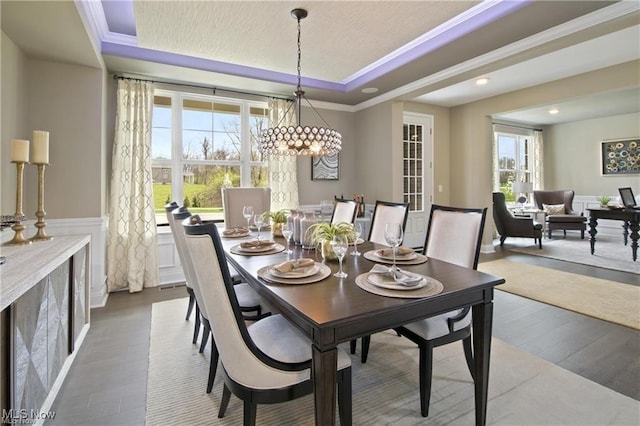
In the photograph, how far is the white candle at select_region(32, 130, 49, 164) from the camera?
223 centimetres

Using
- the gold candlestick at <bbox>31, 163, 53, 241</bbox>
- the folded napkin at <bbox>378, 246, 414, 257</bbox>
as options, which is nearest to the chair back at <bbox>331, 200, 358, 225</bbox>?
the folded napkin at <bbox>378, 246, 414, 257</bbox>

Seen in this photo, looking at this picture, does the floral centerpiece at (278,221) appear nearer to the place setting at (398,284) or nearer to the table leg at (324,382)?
the place setting at (398,284)

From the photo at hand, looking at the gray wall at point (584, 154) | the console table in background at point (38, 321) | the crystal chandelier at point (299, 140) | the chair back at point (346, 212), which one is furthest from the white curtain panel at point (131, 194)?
the gray wall at point (584, 154)

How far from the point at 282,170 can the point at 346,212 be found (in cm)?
178

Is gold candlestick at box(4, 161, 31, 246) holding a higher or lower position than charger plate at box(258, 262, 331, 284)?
higher

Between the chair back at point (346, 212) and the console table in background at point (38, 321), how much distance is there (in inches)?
78.4

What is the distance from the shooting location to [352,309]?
1162mm

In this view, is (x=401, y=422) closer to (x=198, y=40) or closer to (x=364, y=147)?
(x=198, y=40)

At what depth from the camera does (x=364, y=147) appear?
531 cm

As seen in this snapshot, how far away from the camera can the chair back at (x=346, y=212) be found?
302 centimetres

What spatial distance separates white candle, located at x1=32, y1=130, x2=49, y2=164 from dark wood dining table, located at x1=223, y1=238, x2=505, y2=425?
1.72m

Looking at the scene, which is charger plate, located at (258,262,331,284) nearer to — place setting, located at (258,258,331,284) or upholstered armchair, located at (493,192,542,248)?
place setting, located at (258,258,331,284)

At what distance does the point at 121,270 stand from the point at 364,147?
387 centimetres

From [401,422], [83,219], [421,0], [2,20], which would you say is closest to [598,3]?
[421,0]
